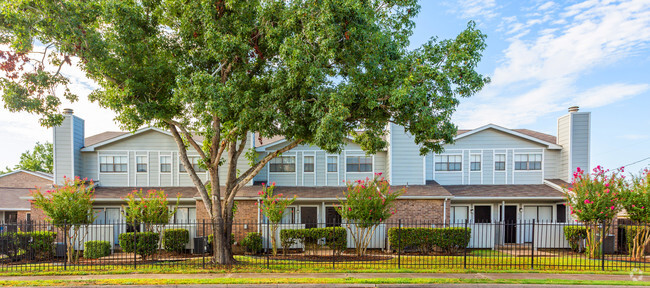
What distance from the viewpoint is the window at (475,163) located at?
877 inches

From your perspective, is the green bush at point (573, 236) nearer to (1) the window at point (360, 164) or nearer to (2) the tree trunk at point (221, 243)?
(1) the window at point (360, 164)

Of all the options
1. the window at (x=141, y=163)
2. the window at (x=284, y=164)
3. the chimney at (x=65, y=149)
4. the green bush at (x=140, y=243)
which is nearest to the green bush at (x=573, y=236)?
the window at (x=284, y=164)

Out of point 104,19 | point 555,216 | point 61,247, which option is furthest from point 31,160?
point 555,216

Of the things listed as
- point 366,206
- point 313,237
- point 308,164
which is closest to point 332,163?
point 308,164

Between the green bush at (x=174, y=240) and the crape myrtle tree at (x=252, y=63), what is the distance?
4961 millimetres

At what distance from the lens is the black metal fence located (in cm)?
1434

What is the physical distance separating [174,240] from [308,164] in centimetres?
807

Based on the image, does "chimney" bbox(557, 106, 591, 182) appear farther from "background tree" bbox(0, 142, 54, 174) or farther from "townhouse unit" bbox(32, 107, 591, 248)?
"background tree" bbox(0, 142, 54, 174)

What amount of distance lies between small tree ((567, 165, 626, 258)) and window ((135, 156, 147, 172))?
67.7 feet

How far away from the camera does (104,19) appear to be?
1178 centimetres

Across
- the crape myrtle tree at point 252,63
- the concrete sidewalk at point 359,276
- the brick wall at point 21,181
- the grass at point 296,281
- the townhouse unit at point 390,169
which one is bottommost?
the concrete sidewalk at point 359,276

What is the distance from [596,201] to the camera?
15641 millimetres

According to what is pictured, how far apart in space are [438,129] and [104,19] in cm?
1042

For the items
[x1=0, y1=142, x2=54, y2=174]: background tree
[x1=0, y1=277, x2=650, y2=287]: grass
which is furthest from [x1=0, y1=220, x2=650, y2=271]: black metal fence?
[x1=0, y1=142, x2=54, y2=174]: background tree
